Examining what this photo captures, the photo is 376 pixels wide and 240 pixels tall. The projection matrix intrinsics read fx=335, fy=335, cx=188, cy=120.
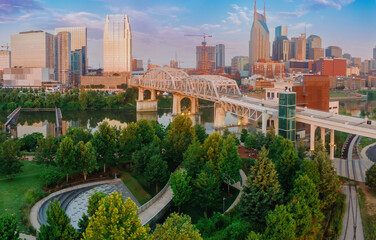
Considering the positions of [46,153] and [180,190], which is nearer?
[180,190]

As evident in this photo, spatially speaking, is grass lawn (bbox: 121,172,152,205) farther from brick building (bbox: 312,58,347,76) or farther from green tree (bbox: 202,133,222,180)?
brick building (bbox: 312,58,347,76)

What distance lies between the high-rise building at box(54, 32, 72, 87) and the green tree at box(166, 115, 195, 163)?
107131mm

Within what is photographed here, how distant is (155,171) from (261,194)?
6.40 m

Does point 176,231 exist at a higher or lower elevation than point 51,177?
higher

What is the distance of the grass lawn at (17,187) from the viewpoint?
14648mm

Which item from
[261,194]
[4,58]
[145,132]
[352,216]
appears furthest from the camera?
[4,58]

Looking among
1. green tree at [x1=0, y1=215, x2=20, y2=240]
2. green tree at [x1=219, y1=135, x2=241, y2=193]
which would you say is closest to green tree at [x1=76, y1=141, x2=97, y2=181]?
green tree at [x1=219, y1=135, x2=241, y2=193]

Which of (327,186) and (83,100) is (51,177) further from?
(83,100)

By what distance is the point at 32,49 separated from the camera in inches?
4446

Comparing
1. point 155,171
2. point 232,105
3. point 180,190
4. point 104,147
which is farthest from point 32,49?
point 180,190

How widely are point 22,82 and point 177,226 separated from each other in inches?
4042

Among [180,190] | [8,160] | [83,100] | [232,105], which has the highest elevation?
[83,100]

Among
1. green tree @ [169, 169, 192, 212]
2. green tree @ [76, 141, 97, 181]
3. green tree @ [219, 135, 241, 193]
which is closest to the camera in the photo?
green tree @ [169, 169, 192, 212]

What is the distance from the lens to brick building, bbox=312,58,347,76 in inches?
5620
